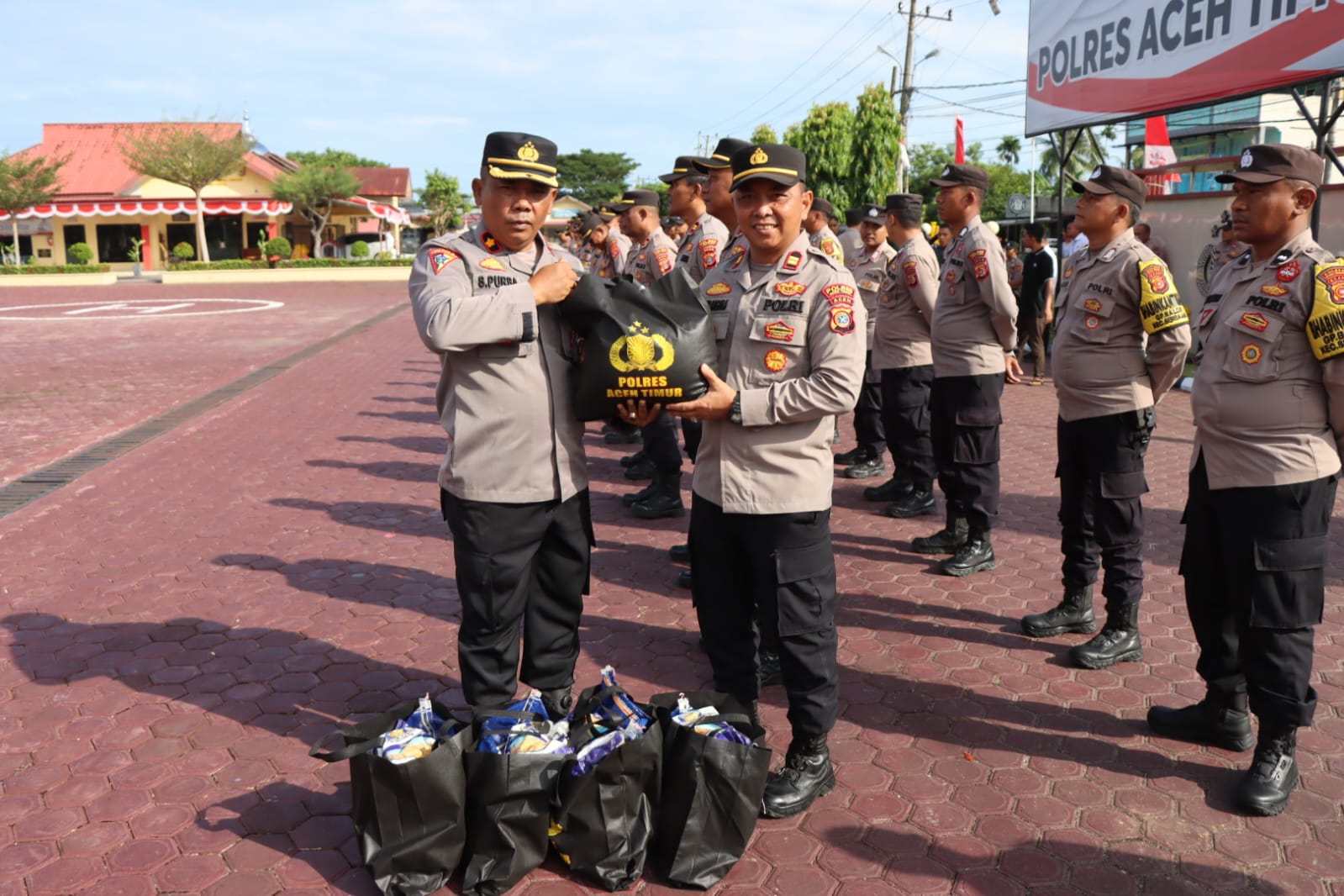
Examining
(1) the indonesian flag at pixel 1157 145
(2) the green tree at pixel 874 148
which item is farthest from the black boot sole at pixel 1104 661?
(2) the green tree at pixel 874 148

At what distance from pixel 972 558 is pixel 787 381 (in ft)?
9.55

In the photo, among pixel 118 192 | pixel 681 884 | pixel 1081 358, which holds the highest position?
pixel 118 192

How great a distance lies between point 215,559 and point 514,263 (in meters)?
3.67

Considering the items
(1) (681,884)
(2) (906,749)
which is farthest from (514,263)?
(2) (906,749)

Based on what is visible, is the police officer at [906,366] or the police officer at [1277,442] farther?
the police officer at [906,366]

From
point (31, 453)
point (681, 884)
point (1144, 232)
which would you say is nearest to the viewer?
point (681, 884)

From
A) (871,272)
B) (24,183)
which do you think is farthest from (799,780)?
(24,183)

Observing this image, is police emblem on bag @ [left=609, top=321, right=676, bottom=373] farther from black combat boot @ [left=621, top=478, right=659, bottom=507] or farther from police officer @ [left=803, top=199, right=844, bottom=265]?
police officer @ [left=803, top=199, right=844, bottom=265]

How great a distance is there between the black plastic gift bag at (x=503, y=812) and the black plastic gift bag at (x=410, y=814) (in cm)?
4

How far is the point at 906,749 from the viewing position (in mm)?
3652

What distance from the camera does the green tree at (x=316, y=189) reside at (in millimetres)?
44031

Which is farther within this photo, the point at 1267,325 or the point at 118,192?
the point at 118,192

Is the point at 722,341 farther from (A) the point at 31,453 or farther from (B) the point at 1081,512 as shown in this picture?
(A) the point at 31,453

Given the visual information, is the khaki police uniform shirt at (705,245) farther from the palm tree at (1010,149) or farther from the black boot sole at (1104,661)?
the palm tree at (1010,149)
